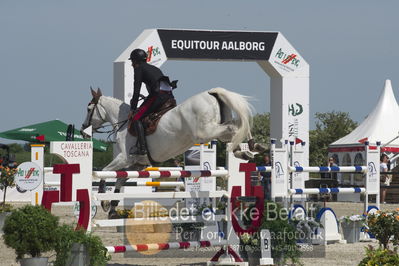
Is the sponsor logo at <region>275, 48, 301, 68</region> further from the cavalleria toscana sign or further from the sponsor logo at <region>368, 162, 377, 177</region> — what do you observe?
the cavalleria toscana sign

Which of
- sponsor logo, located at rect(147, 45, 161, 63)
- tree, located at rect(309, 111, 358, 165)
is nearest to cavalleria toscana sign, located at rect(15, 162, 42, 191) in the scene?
sponsor logo, located at rect(147, 45, 161, 63)

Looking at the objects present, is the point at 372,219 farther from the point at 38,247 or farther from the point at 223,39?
the point at 223,39

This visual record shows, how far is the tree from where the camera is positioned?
3772 cm

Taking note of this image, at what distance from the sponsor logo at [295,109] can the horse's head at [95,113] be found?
39.4 feet

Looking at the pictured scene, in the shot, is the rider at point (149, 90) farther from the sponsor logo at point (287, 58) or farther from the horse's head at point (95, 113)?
the sponsor logo at point (287, 58)

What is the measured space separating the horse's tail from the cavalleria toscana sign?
5.78ft

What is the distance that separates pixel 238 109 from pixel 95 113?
2.35 metres

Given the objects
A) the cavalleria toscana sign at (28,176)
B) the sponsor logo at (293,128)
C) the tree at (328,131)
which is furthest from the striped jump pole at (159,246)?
the tree at (328,131)

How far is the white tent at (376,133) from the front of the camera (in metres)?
22.4

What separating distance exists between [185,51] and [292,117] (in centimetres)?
343

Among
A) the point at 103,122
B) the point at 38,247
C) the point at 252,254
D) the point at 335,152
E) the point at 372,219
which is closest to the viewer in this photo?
the point at 38,247

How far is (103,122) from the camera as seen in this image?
29.7 feet

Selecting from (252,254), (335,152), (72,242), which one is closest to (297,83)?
(335,152)


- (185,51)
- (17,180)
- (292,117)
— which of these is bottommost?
(17,180)
